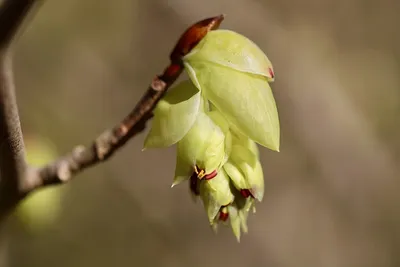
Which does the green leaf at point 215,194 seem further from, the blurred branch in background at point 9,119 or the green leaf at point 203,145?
the blurred branch in background at point 9,119

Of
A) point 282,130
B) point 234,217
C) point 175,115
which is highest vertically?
point 175,115

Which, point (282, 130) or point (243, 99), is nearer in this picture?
point (243, 99)

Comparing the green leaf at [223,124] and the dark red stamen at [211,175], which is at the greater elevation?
the green leaf at [223,124]

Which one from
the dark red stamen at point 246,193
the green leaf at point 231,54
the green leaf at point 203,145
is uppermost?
the green leaf at point 231,54

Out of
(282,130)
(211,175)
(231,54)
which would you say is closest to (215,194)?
(211,175)

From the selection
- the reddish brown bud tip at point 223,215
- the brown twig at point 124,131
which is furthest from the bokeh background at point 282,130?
the reddish brown bud tip at point 223,215


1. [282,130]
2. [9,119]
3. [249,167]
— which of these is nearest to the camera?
[9,119]

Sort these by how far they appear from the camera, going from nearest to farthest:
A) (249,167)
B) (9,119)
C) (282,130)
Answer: (9,119) < (249,167) < (282,130)

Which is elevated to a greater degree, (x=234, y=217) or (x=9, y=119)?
(x=9, y=119)

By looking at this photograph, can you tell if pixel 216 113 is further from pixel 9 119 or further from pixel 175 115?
pixel 9 119
